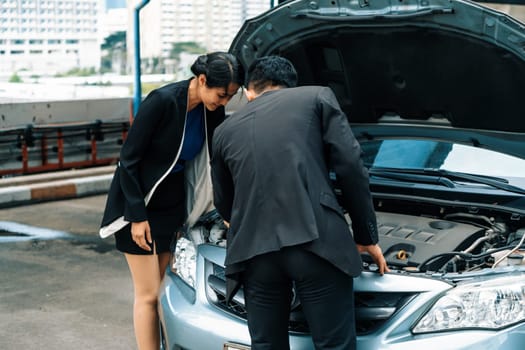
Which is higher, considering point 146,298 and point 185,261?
A: point 185,261

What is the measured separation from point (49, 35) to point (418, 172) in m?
11.9

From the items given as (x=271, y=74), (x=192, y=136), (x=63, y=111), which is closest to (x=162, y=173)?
(x=192, y=136)

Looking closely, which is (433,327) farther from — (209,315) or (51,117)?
(51,117)

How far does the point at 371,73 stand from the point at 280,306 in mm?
2000

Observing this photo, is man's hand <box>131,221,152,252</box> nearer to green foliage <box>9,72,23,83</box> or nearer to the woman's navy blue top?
the woman's navy blue top

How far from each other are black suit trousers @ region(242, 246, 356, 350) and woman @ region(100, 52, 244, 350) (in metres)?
1.06

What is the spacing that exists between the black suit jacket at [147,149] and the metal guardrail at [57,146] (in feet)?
24.4

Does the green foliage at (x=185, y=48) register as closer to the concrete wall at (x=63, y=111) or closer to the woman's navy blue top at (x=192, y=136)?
the concrete wall at (x=63, y=111)

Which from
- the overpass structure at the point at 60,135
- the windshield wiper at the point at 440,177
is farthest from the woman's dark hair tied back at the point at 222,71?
the overpass structure at the point at 60,135

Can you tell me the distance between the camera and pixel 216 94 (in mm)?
3848

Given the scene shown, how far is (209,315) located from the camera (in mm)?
3502

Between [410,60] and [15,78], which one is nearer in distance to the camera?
[410,60]

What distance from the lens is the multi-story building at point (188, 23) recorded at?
16.3 meters

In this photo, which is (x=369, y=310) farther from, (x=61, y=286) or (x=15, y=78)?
(x=15, y=78)
